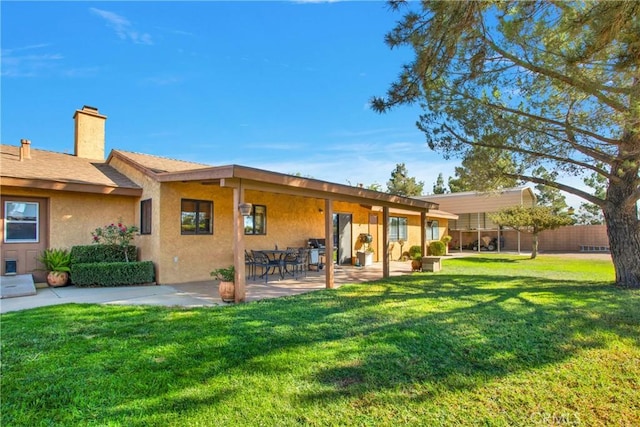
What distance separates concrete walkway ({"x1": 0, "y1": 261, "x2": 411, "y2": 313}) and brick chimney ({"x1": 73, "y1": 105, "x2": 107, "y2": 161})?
563 cm

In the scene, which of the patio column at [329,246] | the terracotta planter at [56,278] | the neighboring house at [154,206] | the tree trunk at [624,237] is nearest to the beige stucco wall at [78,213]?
the neighboring house at [154,206]

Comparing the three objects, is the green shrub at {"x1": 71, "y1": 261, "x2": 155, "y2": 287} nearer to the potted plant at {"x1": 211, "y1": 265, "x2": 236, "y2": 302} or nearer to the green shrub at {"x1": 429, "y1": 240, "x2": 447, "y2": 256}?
the potted plant at {"x1": 211, "y1": 265, "x2": 236, "y2": 302}

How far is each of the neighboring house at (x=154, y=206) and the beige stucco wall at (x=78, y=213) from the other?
2 cm

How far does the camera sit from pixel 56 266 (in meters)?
8.88

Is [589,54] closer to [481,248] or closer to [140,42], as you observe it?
[140,42]

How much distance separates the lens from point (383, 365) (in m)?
3.85

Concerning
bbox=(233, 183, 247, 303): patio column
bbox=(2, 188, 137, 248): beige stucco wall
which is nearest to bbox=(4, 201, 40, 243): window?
bbox=(2, 188, 137, 248): beige stucco wall

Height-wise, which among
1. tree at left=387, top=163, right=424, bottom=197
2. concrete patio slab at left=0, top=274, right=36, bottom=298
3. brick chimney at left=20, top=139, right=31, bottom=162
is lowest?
concrete patio slab at left=0, top=274, right=36, bottom=298

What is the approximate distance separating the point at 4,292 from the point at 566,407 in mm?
9688

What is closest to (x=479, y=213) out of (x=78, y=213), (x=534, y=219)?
(x=534, y=219)

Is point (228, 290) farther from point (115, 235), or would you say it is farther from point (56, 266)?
point (56, 266)

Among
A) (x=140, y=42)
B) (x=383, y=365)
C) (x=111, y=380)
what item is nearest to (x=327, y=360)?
(x=383, y=365)

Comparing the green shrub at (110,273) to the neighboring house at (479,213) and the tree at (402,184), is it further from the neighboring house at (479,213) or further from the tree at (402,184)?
the tree at (402,184)

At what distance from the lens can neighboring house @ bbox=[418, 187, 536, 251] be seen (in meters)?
24.1
